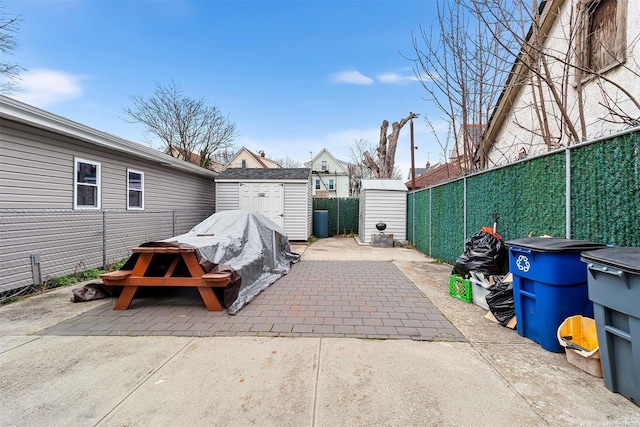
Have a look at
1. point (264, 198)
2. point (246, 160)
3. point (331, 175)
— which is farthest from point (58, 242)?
point (331, 175)

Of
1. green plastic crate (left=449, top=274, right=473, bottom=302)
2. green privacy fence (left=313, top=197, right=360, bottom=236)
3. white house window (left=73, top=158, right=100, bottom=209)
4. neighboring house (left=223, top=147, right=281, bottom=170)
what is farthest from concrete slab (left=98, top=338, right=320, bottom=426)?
neighboring house (left=223, top=147, right=281, bottom=170)

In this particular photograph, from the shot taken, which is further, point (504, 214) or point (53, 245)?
point (53, 245)

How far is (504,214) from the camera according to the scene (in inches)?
189

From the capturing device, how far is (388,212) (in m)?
11.4

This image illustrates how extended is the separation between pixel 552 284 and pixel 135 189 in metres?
9.28

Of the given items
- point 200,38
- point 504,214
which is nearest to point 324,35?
point 200,38

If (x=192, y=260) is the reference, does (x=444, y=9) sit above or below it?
above

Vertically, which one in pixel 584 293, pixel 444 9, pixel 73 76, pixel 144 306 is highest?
pixel 73 76

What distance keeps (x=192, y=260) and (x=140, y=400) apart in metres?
2.04

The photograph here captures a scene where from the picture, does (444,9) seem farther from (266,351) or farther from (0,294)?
(0,294)

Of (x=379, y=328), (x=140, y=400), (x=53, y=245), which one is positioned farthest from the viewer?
(x=53, y=245)

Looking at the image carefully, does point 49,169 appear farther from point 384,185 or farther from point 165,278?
point 384,185

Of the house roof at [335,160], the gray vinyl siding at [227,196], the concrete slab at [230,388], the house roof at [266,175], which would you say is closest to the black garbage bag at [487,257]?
the concrete slab at [230,388]

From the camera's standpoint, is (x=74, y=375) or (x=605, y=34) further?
(x=605, y=34)
